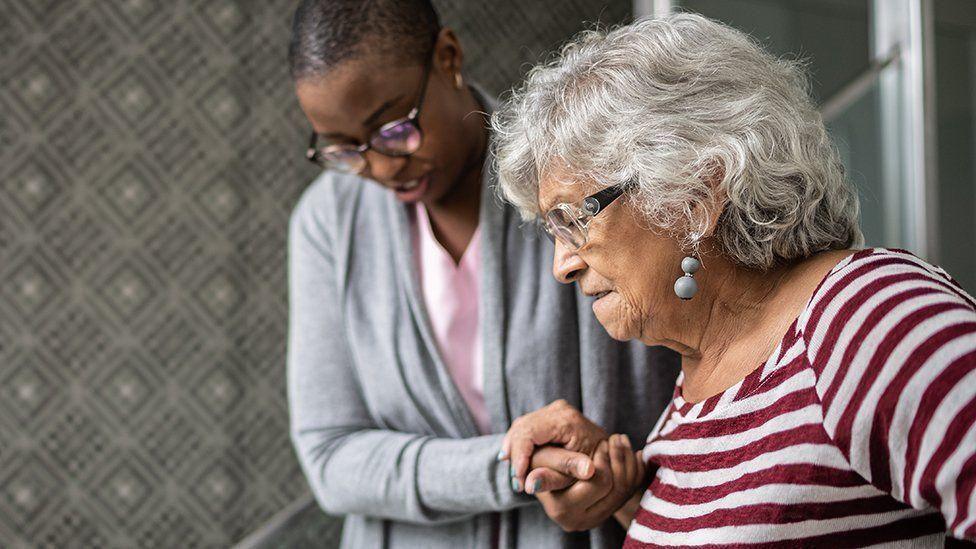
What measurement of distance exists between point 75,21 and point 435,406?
2.14 m

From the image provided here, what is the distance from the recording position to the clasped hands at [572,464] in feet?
4.28

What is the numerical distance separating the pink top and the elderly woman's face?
1.50 ft

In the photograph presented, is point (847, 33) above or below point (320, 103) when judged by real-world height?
below

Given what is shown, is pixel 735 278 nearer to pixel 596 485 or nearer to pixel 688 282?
pixel 688 282

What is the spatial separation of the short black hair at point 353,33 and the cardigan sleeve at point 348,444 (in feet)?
1.18

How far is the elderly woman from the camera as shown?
87 cm

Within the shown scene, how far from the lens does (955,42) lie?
223 cm

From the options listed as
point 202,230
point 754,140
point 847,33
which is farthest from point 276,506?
point 754,140

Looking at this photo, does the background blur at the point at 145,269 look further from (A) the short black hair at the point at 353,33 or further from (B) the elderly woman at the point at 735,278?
(B) the elderly woman at the point at 735,278

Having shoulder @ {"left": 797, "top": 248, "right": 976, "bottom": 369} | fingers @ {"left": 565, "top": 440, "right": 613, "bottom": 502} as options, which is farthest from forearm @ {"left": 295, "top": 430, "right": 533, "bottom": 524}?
shoulder @ {"left": 797, "top": 248, "right": 976, "bottom": 369}

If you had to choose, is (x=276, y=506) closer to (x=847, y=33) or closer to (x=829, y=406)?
(x=847, y=33)

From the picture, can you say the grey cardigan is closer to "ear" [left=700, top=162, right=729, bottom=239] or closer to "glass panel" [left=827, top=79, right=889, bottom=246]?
"ear" [left=700, top=162, right=729, bottom=239]

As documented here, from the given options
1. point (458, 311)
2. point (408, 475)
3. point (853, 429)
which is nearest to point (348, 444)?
point (408, 475)

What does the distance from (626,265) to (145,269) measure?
7.67 ft
